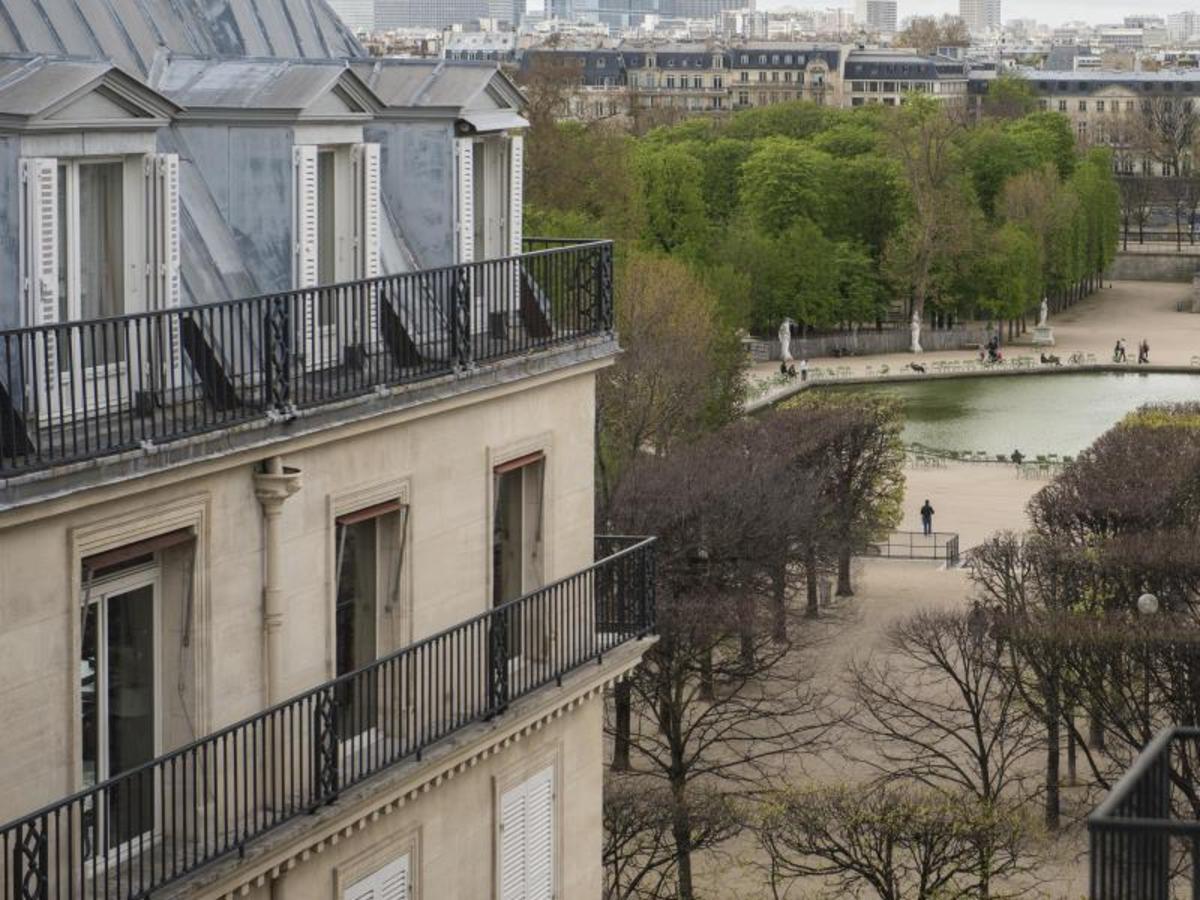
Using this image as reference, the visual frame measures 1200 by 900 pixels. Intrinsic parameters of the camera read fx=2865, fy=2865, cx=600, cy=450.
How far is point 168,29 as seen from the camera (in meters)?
14.8

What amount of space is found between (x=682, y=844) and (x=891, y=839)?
2.30 metres

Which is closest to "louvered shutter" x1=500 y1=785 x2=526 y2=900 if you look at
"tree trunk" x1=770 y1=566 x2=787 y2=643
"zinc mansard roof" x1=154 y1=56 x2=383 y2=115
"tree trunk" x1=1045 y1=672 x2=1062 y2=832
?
"zinc mansard roof" x1=154 y1=56 x2=383 y2=115

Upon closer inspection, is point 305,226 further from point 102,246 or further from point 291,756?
point 291,756

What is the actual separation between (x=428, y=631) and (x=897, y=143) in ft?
332

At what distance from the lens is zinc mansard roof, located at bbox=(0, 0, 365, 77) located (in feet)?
44.5

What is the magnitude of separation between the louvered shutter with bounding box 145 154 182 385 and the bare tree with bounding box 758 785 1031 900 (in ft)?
60.5

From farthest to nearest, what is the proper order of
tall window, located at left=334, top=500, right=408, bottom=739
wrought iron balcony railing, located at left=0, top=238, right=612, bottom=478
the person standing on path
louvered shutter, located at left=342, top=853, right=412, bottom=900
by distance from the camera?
the person standing on path
tall window, located at left=334, top=500, right=408, bottom=739
louvered shutter, located at left=342, top=853, right=412, bottom=900
wrought iron balcony railing, located at left=0, top=238, right=612, bottom=478

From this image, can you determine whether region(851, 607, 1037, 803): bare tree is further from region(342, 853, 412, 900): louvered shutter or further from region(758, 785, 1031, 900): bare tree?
region(342, 853, 412, 900): louvered shutter

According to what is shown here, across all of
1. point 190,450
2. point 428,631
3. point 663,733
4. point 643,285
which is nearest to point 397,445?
point 428,631

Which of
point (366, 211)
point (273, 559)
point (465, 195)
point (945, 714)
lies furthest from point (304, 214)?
point (945, 714)

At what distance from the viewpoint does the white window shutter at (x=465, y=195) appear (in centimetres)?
1622

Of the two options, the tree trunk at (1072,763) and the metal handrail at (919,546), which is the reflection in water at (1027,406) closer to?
the metal handrail at (919,546)

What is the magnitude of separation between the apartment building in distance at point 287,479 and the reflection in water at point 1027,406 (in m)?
60.9

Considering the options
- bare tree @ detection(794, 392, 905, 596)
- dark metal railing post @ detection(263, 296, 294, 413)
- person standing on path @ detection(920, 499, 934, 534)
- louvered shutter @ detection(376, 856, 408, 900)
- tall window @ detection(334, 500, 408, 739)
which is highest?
dark metal railing post @ detection(263, 296, 294, 413)
